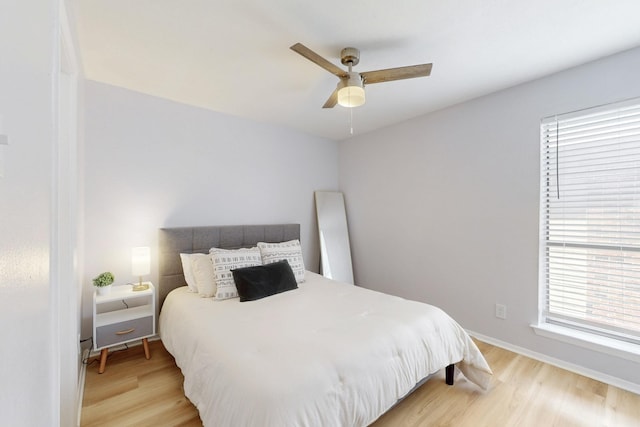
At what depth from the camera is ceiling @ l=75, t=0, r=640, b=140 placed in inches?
59.7

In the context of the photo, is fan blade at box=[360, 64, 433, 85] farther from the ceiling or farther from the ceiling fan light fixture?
the ceiling

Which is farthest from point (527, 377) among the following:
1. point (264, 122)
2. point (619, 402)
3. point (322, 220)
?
point (264, 122)

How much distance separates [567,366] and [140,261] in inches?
148

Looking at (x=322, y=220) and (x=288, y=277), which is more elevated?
(x=322, y=220)

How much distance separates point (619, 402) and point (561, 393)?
0.32 metres

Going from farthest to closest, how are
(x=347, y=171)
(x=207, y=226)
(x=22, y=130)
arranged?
(x=347, y=171), (x=207, y=226), (x=22, y=130)

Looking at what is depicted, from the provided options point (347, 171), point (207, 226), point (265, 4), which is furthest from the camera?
point (347, 171)

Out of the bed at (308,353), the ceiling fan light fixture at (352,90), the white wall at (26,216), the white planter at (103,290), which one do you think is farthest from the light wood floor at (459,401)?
the ceiling fan light fixture at (352,90)

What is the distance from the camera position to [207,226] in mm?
2930

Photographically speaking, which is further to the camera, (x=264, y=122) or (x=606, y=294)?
(x=264, y=122)

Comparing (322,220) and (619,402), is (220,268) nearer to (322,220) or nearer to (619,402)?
(322,220)

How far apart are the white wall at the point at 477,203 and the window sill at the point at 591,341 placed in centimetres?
5

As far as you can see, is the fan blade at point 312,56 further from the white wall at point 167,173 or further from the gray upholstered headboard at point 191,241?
the gray upholstered headboard at point 191,241

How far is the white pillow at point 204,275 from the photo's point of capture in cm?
237
